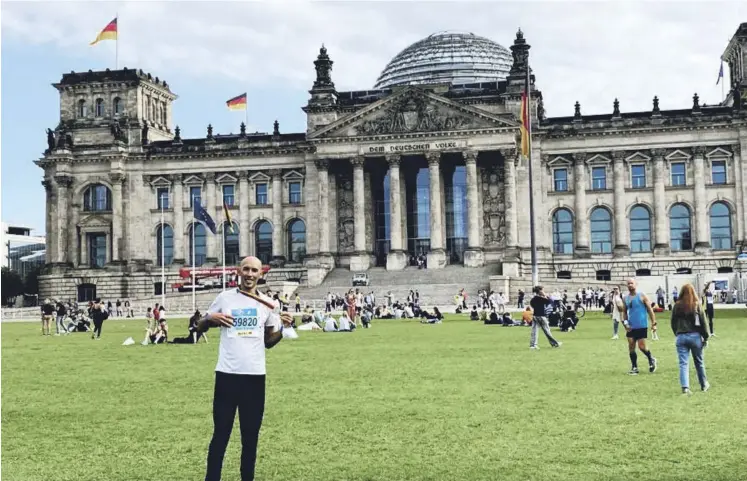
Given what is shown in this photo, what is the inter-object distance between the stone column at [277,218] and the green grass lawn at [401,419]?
6684 cm

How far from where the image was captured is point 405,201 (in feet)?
297

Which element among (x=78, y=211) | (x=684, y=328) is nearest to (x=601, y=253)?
(x=78, y=211)

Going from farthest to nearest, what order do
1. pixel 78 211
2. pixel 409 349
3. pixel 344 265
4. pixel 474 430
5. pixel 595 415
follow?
1. pixel 78 211
2. pixel 344 265
3. pixel 409 349
4. pixel 595 415
5. pixel 474 430

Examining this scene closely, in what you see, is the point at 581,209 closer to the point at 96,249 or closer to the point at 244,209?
the point at 244,209

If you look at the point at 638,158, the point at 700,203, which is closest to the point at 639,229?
the point at 700,203

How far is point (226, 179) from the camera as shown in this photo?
96.4 metres

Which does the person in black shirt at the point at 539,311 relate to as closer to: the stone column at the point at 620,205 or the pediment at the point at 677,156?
the stone column at the point at 620,205

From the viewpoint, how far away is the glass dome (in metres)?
106

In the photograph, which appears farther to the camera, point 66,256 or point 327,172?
point 66,256

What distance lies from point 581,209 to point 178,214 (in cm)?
3958

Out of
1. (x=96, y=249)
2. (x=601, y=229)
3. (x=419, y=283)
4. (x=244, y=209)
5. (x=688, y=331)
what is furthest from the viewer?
(x=96, y=249)

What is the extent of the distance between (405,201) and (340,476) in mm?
79254

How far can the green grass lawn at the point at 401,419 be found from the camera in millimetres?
12047

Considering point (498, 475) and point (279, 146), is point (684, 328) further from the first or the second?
point (279, 146)
